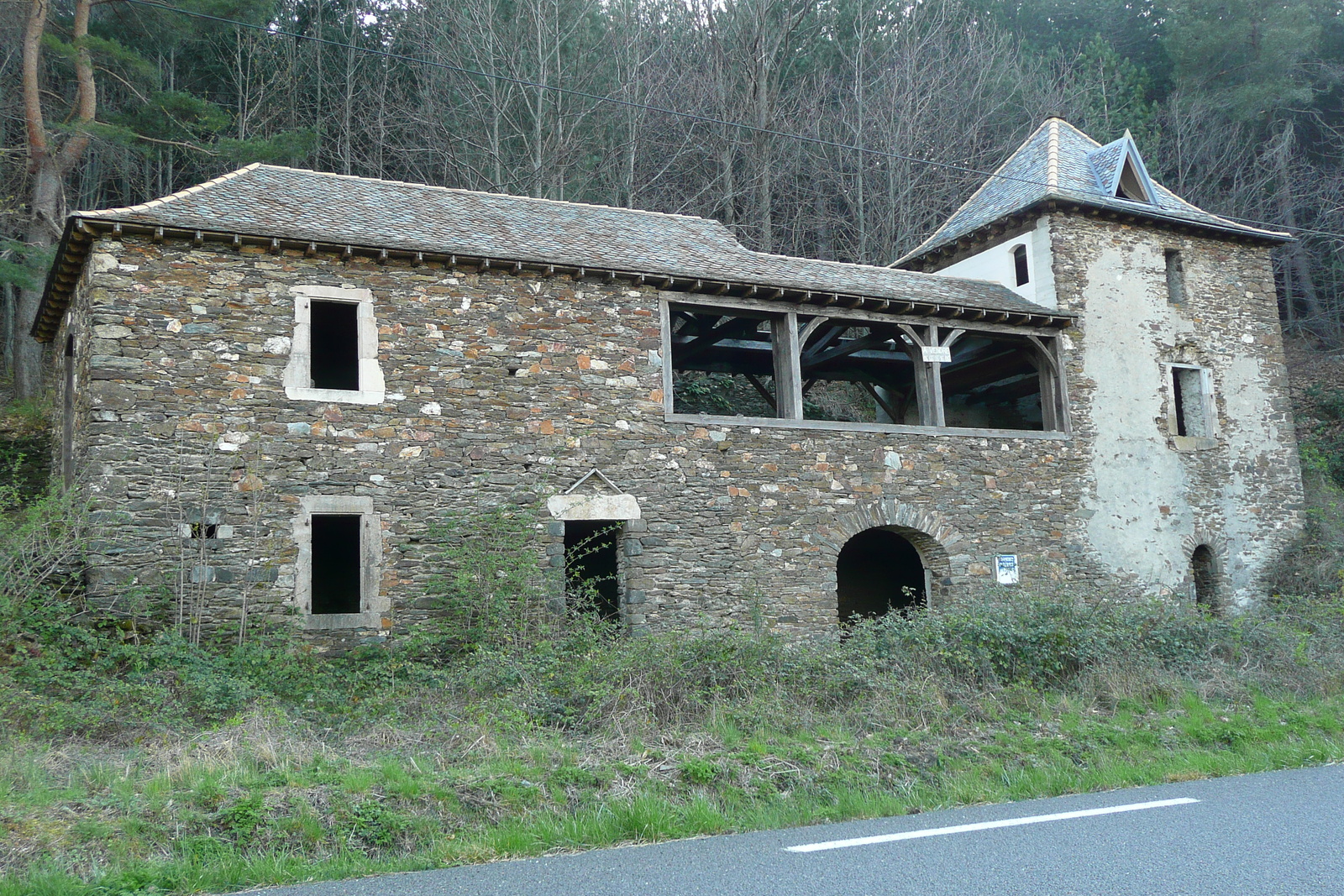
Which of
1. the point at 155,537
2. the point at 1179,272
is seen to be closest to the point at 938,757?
the point at 155,537

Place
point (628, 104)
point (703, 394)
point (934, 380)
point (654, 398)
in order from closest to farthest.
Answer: point (654, 398)
point (934, 380)
point (628, 104)
point (703, 394)

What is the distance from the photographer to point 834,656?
9820 millimetres

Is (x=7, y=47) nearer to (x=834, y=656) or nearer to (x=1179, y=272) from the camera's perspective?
(x=834, y=656)

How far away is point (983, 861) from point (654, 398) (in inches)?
363

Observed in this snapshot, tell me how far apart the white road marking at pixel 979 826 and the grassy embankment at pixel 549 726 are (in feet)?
2.30

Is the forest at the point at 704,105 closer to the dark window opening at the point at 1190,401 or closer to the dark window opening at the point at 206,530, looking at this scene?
the dark window opening at the point at 1190,401

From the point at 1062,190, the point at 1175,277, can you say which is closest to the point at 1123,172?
the point at 1175,277

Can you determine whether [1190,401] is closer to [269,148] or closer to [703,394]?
[703,394]

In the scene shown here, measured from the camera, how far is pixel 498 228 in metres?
14.3

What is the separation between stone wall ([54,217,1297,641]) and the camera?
447 inches

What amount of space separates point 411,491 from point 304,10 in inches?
709

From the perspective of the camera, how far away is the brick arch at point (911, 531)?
14539 mm

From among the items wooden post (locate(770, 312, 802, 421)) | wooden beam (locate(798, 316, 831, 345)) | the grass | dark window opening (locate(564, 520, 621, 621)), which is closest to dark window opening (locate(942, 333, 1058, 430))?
wooden beam (locate(798, 316, 831, 345))

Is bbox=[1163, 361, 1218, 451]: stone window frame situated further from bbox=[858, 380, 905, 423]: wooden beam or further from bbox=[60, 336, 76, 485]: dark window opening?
bbox=[60, 336, 76, 485]: dark window opening
